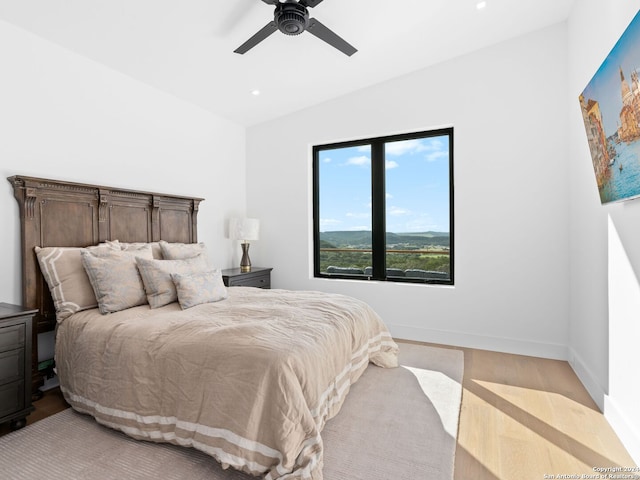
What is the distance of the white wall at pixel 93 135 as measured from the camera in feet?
8.36

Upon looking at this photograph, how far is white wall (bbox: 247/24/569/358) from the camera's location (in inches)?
132

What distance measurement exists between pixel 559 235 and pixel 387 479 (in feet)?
9.23

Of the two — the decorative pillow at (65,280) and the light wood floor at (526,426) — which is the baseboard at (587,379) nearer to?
the light wood floor at (526,426)

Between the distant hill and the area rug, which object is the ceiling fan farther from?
the area rug

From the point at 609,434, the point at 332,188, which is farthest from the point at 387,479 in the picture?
the point at 332,188

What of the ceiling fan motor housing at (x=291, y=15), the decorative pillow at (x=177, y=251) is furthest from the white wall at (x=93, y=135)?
the ceiling fan motor housing at (x=291, y=15)

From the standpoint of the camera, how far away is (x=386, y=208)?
4.34 meters

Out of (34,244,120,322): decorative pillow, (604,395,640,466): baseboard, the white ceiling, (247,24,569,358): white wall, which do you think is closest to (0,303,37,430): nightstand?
→ (34,244,120,322): decorative pillow

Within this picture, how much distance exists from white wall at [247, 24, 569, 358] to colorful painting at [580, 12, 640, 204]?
1038 mm

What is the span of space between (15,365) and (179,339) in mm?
1065

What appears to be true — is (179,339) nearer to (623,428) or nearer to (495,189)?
(623,428)

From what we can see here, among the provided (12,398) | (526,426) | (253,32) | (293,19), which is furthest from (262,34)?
(526,426)

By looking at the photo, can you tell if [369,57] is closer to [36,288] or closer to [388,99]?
[388,99]

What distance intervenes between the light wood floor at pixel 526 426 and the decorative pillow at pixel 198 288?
107 cm
